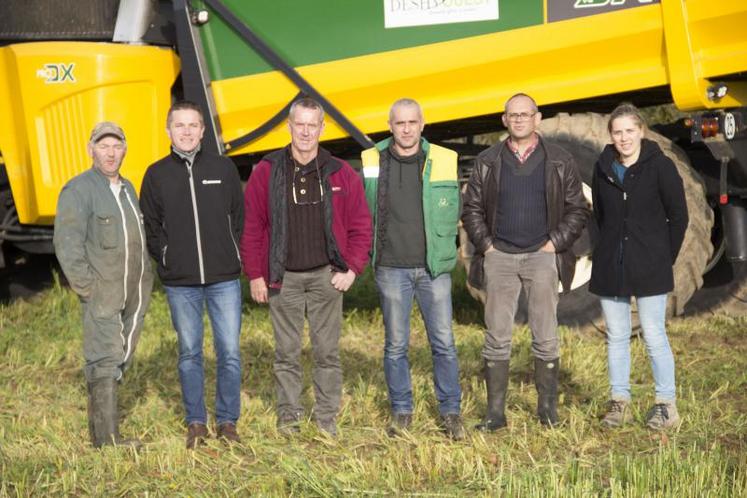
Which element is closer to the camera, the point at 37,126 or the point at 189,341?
the point at 189,341

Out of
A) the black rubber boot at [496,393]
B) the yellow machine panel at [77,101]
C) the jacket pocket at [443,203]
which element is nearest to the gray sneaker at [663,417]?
the black rubber boot at [496,393]

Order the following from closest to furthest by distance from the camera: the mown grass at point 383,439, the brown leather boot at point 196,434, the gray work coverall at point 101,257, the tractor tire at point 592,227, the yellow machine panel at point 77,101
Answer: the mown grass at point 383,439, the gray work coverall at point 101,257, the brown leather boot at point 196,434, the tractor tire at point 592,227, the yellow machine panel at point 77,101

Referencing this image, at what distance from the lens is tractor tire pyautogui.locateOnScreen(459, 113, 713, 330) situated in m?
6.36

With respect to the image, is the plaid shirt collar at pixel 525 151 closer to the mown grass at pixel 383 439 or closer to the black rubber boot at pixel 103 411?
the mown grass at pixel 383 439

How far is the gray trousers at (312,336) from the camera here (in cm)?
490

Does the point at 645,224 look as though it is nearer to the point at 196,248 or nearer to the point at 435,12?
the point at 196,248

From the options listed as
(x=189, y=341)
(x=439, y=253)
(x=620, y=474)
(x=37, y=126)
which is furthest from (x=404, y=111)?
(x=37, y=126)

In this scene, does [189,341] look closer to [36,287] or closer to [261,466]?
[261,466]

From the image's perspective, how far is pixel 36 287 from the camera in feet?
28.6

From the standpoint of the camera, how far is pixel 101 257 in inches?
190

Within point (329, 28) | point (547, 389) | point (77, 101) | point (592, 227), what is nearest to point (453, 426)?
point (547, 389)

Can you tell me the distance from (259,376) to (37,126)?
2091mm

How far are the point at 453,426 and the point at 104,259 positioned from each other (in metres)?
1.59

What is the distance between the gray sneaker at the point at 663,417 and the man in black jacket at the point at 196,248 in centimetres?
172
